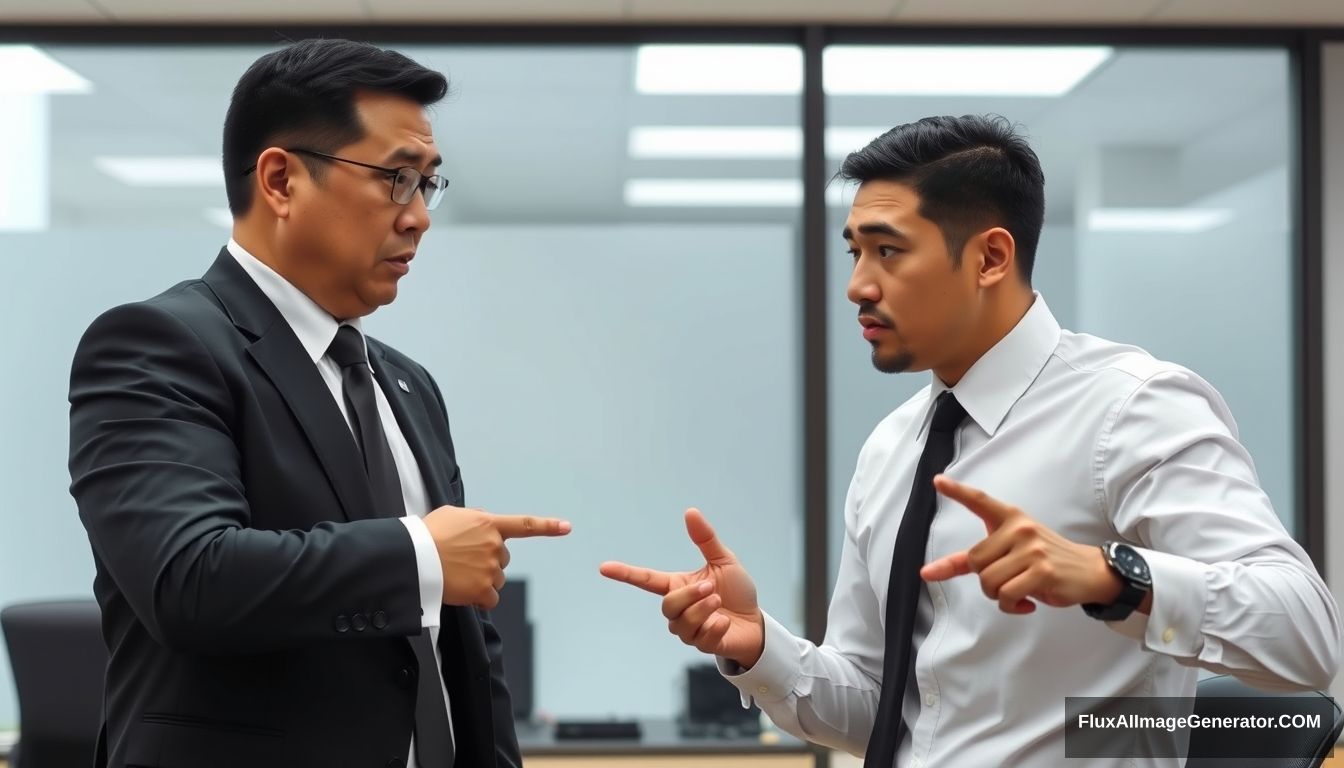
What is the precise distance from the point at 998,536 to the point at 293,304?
950 mm

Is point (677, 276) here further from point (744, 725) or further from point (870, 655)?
point (870, 655)

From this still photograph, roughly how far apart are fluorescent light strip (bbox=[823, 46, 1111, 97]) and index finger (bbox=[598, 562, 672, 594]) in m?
2.79

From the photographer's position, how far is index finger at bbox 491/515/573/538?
1439 mm

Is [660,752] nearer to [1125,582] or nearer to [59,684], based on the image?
[59,684]

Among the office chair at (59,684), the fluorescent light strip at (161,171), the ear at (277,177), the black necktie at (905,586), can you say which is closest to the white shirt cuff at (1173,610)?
the black necktie at (905,586)

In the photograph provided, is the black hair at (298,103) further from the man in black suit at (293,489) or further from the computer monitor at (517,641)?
the computer monitor at (517,641)

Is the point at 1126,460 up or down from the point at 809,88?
down

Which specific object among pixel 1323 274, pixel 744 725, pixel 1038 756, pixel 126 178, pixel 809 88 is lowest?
pixel 744 725

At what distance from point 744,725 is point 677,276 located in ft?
4.86

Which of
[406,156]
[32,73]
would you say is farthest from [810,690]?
[32,73]

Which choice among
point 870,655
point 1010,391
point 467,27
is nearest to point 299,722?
point 870,655

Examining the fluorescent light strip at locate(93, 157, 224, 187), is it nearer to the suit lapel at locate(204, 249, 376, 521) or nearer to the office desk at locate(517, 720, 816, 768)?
the office desk at locate(517, 720, 816, 768)

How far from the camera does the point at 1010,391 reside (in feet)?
5.71

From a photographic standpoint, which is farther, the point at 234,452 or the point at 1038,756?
the point at 1038,756
